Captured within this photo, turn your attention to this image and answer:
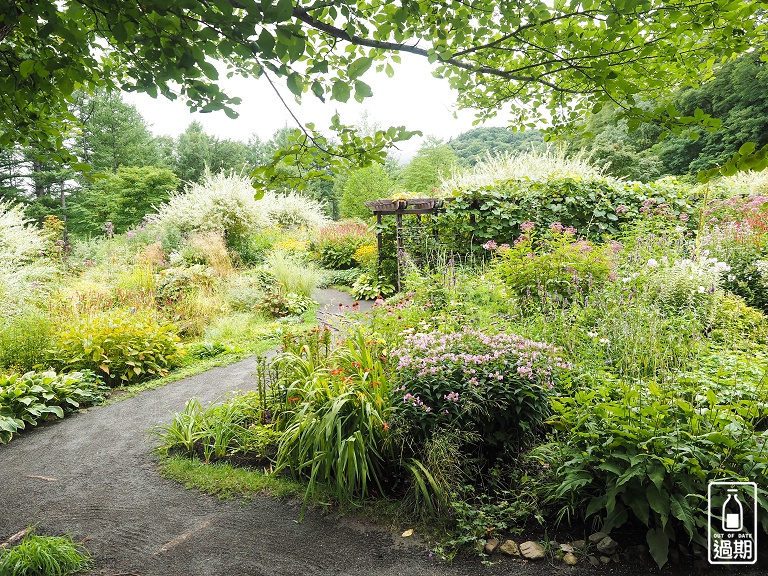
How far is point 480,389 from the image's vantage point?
272 centimetres

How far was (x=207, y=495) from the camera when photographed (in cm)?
295

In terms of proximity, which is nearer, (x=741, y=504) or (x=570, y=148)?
(x=741, y=504)

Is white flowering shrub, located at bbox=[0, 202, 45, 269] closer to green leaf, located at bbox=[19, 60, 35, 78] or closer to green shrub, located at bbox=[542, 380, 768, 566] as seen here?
green leaf, located at bbox=[19, 60, 35, 78]

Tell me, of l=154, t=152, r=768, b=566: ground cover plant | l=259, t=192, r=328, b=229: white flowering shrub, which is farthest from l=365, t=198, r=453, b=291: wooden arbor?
l=259, t=192, r=328, b=229: white flowering shrub

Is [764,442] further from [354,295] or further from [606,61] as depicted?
[354,295]

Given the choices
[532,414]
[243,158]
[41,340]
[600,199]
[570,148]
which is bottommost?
[532,414]

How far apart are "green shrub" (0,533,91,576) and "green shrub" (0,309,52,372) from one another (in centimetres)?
333

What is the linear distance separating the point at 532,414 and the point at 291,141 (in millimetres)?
2177

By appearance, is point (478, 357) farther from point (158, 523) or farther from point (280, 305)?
point (280, 305)

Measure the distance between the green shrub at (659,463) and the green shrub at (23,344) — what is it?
546cm

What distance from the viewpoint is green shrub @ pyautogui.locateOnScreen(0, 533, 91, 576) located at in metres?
2.17

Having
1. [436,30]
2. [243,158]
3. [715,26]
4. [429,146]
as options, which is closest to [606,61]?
[715,26]

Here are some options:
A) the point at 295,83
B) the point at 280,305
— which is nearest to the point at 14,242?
the point at 280,305

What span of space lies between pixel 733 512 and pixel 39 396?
5546 mm
